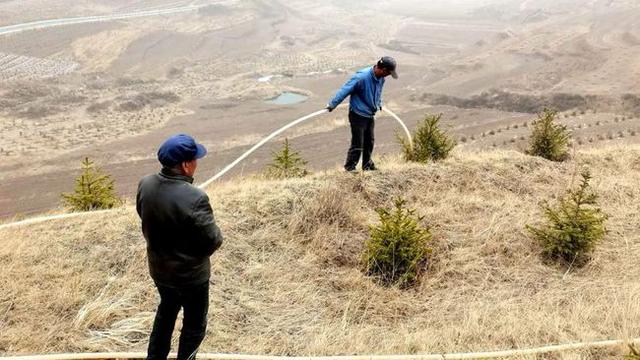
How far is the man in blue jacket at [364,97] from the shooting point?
869cm

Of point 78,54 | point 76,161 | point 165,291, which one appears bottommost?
point 76,161

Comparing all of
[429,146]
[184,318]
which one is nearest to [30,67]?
[429,146]

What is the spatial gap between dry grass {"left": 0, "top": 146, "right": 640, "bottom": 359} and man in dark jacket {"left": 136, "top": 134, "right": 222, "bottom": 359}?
1.36m

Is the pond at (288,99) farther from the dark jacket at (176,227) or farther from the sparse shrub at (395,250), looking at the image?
the dark jacket at (176,227)

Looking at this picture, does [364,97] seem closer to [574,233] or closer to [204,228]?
[574,233]

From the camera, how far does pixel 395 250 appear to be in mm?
7254

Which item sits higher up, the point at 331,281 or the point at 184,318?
the point at 184,318

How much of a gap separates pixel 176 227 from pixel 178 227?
0.06 ft

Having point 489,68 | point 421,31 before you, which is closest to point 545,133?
point 489,68

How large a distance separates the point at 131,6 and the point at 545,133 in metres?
73.0

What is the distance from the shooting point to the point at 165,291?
4.46m

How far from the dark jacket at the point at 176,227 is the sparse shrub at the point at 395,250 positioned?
3.33m

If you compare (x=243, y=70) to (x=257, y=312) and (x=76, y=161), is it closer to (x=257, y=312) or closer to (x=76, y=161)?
(x=76, y=161)

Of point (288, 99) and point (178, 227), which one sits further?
point (288, 99)
